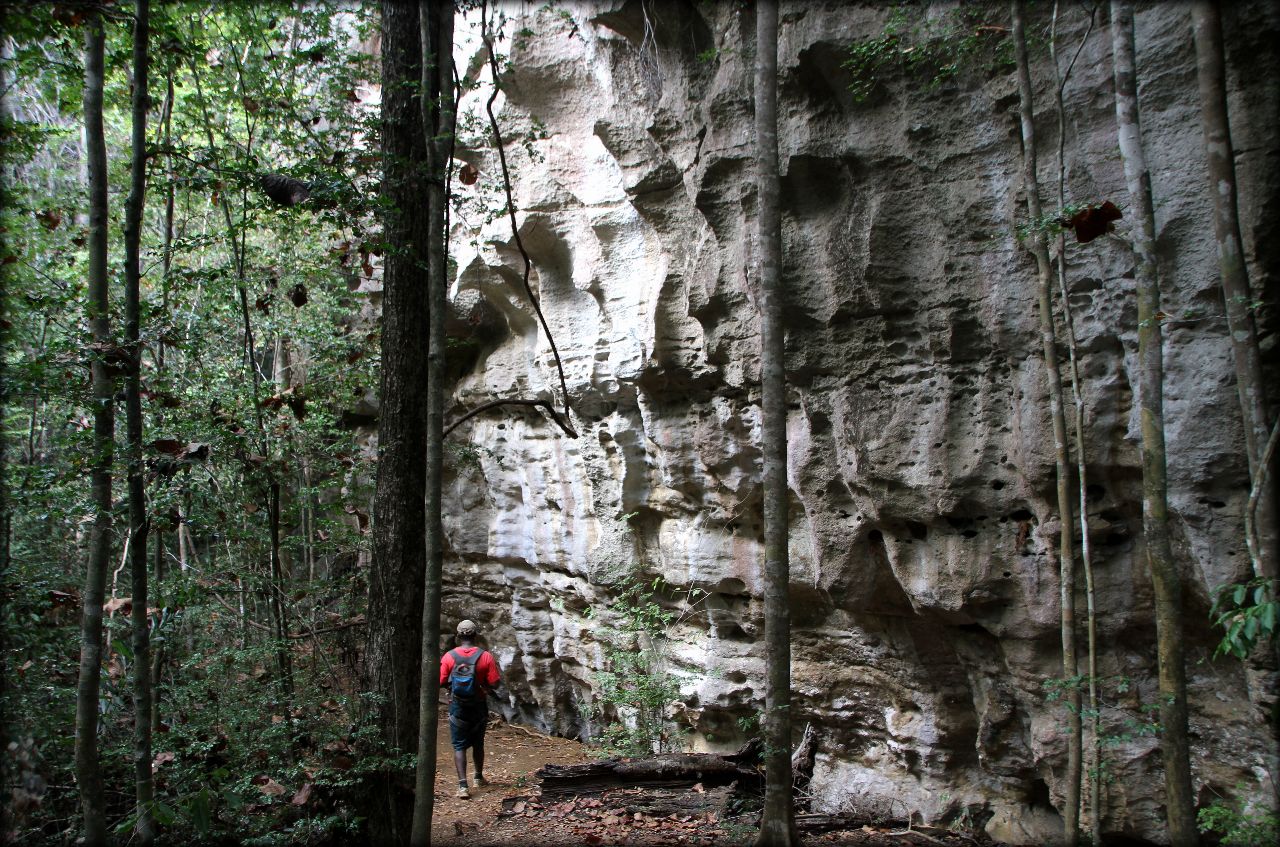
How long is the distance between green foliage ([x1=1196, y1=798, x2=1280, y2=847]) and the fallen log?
378 cm

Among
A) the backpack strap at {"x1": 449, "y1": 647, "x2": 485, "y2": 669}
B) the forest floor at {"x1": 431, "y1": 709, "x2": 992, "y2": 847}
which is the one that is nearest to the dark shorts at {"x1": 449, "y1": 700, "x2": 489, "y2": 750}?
the backpack strap at {"x1": 449, "y1": 647, "x2": 485, "y2": 669}

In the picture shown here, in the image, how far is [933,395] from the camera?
254 inches

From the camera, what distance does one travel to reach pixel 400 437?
5934 millimetres

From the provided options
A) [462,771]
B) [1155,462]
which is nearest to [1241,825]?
[1155,462]

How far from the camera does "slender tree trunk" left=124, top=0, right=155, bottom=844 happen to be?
15.8 feet

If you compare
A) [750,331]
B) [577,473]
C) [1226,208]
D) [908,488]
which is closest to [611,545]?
[577,473]

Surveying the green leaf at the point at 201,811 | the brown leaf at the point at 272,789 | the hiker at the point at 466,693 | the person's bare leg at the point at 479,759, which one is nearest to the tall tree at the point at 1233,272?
the green leaf at the point at 201,811

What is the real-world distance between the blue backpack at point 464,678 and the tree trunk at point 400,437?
7.50ft

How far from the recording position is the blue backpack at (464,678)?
26.7 feet

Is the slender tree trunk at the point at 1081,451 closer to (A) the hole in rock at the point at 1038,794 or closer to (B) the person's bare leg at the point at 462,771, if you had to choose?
(A) the hole in rock at the point at 1038,794

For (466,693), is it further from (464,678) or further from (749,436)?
(749,436)

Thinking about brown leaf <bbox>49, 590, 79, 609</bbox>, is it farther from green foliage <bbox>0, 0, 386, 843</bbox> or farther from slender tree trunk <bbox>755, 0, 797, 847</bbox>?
slender tree trunk <bbox>755, 0, 797, 847</bbox>

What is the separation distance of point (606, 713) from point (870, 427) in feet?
17.9

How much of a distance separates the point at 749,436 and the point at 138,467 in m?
5.16
